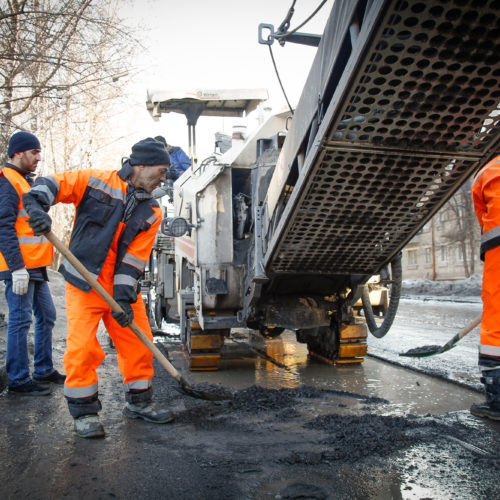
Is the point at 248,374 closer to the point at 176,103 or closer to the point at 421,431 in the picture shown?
the point at 421,431

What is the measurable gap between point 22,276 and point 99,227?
911 millimetres

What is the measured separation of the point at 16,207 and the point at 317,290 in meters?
2.61

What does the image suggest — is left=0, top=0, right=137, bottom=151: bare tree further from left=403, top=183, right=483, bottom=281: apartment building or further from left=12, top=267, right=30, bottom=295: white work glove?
left=403, top=183, right=483, bottom=281: apartment building

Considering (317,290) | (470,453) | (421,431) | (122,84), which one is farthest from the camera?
(122,84)

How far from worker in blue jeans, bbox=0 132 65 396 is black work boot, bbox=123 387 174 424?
84cm

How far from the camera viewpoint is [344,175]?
284cm

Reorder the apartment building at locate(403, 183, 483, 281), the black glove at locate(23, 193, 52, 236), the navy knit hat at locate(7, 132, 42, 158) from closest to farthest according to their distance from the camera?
the black glove at locate(23, 193, 52, 236) → the navy knit hat at locate(7, 132, 42, 158) → the apartment building at locate(403, 183, 483, 281)

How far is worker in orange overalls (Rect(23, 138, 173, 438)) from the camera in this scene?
2656mm

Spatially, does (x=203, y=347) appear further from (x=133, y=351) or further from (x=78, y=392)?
(x=78, y=392)

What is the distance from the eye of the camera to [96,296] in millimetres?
2793

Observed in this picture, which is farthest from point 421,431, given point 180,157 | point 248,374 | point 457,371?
point 180,157

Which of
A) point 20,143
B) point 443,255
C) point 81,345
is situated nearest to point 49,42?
point 20,143

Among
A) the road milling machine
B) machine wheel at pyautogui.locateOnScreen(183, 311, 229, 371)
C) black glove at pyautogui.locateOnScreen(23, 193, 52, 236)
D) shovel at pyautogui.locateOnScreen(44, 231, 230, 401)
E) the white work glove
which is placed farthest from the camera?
machine wheel at pyautogui.locateOnScreen(183, 311, 229, 371)

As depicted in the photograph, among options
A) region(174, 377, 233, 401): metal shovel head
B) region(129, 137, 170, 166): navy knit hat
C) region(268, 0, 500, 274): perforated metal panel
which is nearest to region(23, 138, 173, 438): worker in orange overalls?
region(129, 137, 170, 166): navy knit hat
